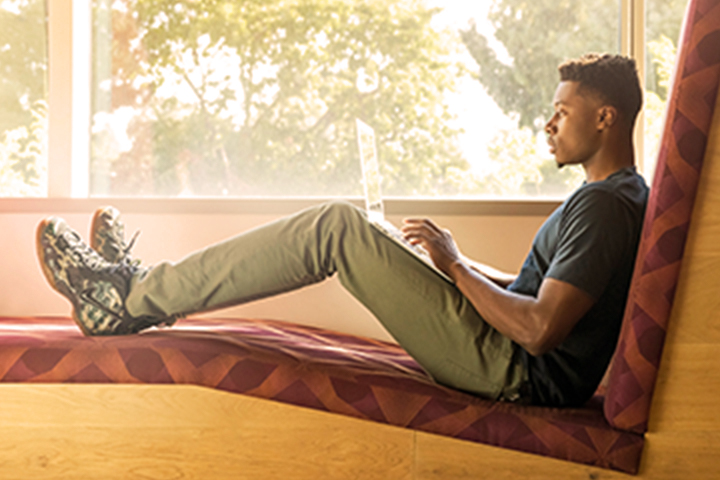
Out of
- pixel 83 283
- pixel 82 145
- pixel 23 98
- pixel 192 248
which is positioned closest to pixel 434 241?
pixel 83 283

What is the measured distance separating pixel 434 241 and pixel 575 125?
1.29 ft

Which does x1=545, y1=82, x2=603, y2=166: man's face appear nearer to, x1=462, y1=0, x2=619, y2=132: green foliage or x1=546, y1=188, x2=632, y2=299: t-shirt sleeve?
x1=546, y1=188, x2=632, y2=299: t-shirt sleeve

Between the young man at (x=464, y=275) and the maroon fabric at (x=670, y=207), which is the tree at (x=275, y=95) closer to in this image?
the young man at (x=464, y=275)

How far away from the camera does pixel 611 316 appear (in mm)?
1209

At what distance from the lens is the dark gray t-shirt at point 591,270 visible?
1116 millimetres

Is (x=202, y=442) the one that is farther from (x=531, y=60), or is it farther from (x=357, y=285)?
(x=531, y=60)

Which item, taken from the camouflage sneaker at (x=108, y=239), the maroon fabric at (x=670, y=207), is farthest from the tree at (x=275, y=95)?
the maroon fabric at (x=670, y=207)

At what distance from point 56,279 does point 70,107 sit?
4.00 ft

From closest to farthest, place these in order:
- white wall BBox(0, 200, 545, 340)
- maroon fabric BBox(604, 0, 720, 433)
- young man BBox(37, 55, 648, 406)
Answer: maroon fabric BBox(604, 0, 720, 433) → young man BBox(37, 55, 648, 406) → white wall BBox(0, 200, 545, 340)

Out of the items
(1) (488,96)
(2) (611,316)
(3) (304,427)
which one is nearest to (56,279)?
(3) (304,427)

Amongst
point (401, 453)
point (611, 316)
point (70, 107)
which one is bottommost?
point (401, 453)

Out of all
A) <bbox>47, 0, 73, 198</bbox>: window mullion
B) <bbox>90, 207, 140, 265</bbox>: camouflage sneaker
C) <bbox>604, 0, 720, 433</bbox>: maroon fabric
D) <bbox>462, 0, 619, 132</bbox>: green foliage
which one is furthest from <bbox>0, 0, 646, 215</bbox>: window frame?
<bbox>604, 0, 720, 433</bbox>: maroon fabric

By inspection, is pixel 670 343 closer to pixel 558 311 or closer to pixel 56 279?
pixel 558 311

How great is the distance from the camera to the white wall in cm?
217
